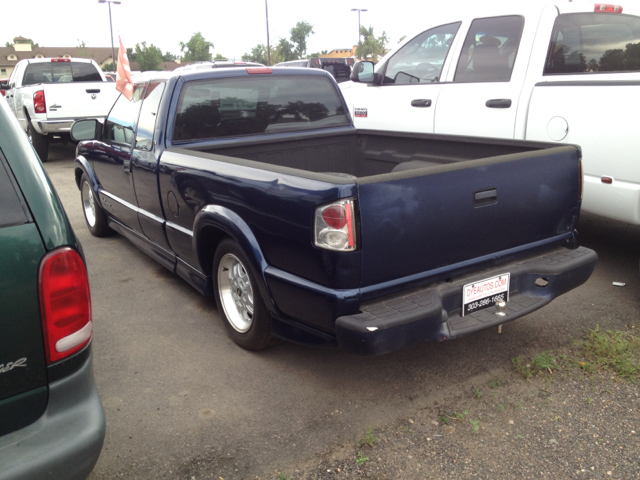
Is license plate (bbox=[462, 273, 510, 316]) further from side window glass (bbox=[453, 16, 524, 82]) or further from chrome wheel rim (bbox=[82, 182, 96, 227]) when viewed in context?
chrome wheel rim (bbox=[82, 182, 96, 227])

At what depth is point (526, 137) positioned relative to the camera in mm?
5000

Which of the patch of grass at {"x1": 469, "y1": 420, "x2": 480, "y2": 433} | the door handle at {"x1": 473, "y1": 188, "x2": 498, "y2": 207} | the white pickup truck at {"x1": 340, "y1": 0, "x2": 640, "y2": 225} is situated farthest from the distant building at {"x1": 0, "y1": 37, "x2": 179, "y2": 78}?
the patch of grass at {"x1": 469, "y1": 420, "x2": 480, "y2": 433}

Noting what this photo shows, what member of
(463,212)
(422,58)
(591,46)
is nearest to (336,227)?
(463,212)

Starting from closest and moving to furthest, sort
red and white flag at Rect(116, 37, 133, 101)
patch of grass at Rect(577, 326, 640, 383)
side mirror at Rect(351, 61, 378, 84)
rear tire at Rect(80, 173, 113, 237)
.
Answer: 1. patch of grass at Rect(577, 326, 640, 383)
2. red and white flag at Rect(116, 37, 133, 101)
3. rear tire at Rect(80, 173, 113, 237)
4. side mirror at Rect(351, 61, 378, 84)

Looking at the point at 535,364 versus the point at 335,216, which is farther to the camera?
the point at 535,364

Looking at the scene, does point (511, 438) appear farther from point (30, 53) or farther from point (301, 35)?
point (30, 53)

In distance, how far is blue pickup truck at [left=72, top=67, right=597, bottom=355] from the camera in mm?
2670

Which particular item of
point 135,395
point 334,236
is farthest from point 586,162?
point 135,395

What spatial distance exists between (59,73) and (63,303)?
12354 millimetres

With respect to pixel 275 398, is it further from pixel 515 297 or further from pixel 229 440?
pixel 515 297

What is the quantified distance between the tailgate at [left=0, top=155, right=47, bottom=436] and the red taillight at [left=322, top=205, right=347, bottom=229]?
4.05ft

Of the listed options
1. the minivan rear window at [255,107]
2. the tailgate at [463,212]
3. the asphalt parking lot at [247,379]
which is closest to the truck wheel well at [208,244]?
the asphalt parking lot at [247,379]

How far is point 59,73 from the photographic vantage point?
12.5m

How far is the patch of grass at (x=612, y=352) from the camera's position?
3281 mm
